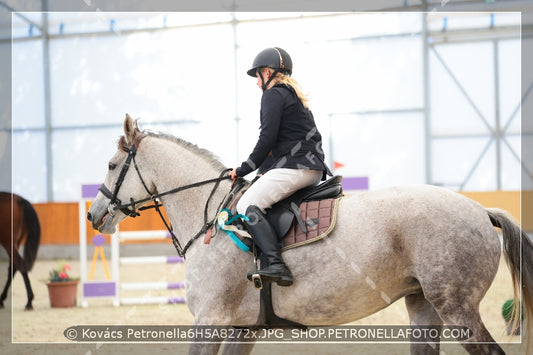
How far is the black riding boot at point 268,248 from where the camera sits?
272 cm

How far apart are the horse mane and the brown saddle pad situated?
2.13 ft

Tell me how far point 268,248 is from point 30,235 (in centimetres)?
582

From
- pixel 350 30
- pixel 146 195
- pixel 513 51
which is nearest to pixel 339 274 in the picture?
pixel 146 195

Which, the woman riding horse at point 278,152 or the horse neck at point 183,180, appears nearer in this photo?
the woman riding horse at point 278,152

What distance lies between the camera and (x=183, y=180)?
A: 3.19 m

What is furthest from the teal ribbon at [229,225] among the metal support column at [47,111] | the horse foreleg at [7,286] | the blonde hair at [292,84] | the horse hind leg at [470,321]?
the metal support column at [47,111]

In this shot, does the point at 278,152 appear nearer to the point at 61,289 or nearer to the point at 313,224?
the point at 313,224

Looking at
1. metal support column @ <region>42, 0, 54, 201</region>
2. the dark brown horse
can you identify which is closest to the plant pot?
the dark brown horse

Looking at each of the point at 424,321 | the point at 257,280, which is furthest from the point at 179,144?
the point at 424,321

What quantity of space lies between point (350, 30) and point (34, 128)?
336 inches

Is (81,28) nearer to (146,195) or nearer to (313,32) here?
(313,32)

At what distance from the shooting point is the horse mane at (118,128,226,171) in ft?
10.6

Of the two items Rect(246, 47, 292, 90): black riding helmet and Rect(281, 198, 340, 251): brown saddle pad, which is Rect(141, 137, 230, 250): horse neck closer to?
Rect(281, 198, 340, 251): brown saddle pad

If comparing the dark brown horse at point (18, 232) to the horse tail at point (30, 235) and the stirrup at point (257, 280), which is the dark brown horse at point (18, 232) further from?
the stirrup at point (257, 280)
